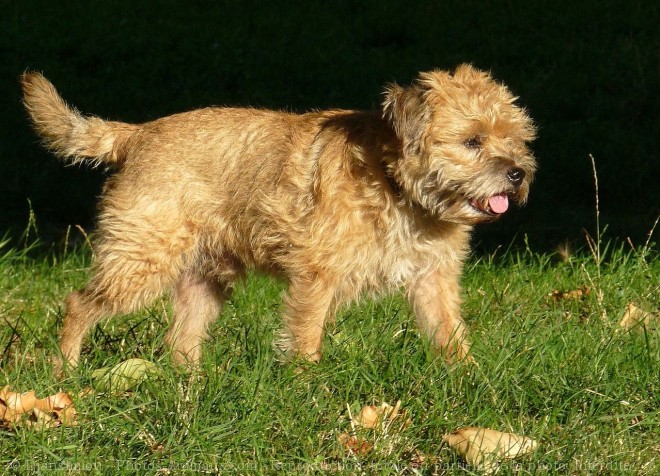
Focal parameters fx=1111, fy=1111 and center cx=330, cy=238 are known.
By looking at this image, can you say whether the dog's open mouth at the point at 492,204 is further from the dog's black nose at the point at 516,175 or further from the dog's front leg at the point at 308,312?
the dog's front leg at the point at 308,312

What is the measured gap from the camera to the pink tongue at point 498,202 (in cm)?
521

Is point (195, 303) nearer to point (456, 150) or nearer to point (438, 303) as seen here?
point (438, 303)

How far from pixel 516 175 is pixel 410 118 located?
56 cm

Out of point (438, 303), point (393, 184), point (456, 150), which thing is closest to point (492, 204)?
point (456, 150)

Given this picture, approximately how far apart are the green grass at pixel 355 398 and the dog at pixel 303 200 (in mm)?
191

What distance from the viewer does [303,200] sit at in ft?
17.6

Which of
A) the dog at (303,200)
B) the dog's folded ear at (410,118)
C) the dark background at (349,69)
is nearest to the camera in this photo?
the dog's folded ear at (410,118)

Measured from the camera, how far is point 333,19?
39.7 ft

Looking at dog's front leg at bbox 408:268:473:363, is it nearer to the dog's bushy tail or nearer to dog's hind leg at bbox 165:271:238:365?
dog's hind leg at bbox 165:271:238:365

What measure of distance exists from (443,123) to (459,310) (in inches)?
37.7

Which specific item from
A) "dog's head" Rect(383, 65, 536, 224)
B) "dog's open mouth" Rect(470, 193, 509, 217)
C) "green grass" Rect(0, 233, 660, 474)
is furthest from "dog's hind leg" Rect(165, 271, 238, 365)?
"dog's open mouth" Rect(470, 193, 509, 217)

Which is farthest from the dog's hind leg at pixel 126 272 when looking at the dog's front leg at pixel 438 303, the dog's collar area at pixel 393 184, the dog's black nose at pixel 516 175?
the dog's black nose at pixel 516 175

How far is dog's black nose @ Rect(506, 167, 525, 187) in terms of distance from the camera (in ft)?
16.7

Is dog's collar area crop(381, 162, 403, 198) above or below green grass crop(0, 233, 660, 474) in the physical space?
above
